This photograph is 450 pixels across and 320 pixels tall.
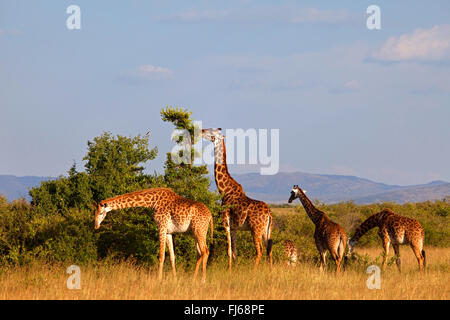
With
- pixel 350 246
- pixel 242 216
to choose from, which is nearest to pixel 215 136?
pixel 242 216

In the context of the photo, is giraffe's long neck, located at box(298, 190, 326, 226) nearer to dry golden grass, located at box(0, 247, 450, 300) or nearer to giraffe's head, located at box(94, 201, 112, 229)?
dry golden grass, located at box(0, 247, 450, 300)

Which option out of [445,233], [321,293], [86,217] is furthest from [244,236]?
[445,233]

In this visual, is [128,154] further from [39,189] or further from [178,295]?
[178,295]

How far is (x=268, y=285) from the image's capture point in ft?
41.1

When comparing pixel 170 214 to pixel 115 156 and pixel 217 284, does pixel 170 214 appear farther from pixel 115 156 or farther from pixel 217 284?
pixel 115 156

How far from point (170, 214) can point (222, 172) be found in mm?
3619

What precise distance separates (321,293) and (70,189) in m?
13.9

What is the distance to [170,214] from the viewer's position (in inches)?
526

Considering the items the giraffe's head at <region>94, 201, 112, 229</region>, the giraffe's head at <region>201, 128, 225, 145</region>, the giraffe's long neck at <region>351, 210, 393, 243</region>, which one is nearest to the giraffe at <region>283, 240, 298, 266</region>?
the giraffe's long neck at <region>351, 210, 393, 243</region>

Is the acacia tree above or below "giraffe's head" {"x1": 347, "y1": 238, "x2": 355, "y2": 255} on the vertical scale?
above

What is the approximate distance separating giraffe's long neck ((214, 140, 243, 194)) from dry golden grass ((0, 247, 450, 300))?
7.86 feet

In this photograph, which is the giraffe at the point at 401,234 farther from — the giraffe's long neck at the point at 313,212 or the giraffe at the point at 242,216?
the giraffe at the point at 242,216

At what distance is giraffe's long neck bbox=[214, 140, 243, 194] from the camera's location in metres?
16.5

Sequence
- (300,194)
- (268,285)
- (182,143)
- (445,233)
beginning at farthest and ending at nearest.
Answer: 1. (445,233)
2. (182,143)
3. (300,194)
4. (268,285)
